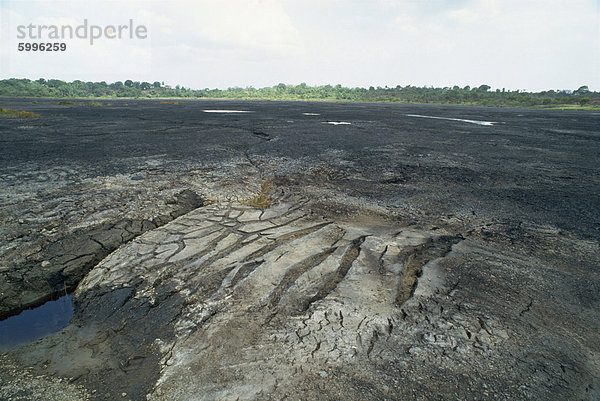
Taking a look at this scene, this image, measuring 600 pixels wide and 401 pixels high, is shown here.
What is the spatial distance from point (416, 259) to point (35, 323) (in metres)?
3.16

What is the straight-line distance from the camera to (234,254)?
305cm

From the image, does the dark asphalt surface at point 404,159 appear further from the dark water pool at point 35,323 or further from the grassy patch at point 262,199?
the dark water pool at point 35,323

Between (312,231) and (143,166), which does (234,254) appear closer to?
(312,231)

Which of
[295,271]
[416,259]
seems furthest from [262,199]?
[416,259]

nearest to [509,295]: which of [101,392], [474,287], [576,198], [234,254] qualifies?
[474,287]

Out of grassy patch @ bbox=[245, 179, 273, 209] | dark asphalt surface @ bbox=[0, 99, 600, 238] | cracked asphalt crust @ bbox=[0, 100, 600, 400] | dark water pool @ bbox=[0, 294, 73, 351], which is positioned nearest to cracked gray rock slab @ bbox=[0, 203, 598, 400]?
cracked asphalt crust @ bbox=[0, 100, 600, 400]

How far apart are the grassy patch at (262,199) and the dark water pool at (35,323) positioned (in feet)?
7.37

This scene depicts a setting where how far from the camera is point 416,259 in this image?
3.00 meters

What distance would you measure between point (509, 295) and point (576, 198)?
3.41m

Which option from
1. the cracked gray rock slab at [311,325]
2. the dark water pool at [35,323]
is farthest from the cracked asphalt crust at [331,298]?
the dark water pool at [35,323]

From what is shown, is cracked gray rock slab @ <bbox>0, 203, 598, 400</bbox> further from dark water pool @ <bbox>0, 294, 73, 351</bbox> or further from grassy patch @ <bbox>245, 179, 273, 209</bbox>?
grassy patch @ <bbox>245, 179, 273, 209</bbox>

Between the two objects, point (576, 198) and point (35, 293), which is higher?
point (576, 198)

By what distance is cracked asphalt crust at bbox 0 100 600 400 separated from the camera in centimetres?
178

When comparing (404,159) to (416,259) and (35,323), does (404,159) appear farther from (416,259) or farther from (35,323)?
(35,323)
